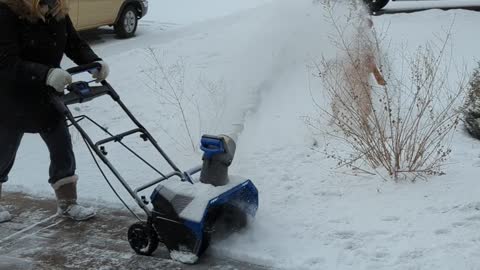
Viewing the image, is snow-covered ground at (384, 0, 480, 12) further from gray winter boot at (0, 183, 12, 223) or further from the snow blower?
gray winter boot at (0, 183, 12, 223)

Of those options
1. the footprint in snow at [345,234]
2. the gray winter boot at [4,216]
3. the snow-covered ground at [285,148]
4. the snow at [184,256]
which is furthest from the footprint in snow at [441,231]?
the gray winter boot at [4,216]

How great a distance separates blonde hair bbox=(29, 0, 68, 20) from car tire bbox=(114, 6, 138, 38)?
21.6 feet

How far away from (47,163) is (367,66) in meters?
3.28

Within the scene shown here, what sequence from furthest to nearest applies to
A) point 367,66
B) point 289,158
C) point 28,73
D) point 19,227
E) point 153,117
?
point 153,117 → point 367,66 → point 289,158 → point 19,227 → point 28,73

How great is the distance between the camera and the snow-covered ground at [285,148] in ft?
13.3

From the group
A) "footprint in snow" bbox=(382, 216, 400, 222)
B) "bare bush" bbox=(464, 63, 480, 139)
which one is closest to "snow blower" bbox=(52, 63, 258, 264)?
"footprint in snow" bbox=(382, 216, 400, 222)

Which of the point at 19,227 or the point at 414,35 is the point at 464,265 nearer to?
the point at 19,227

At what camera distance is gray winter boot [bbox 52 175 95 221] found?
483 centimetres

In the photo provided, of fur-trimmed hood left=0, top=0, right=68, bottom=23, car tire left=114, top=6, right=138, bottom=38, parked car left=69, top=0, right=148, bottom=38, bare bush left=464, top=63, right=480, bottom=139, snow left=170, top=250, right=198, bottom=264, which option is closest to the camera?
snow left=170, top=250, right=198, bottom=264

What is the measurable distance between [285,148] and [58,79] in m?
2.44

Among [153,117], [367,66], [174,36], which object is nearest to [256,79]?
[153,117]

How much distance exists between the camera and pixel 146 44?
33.7 feet

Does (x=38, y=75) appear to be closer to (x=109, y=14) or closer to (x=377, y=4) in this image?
(x=109, y=14)

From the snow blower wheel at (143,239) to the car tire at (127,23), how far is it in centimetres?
735
